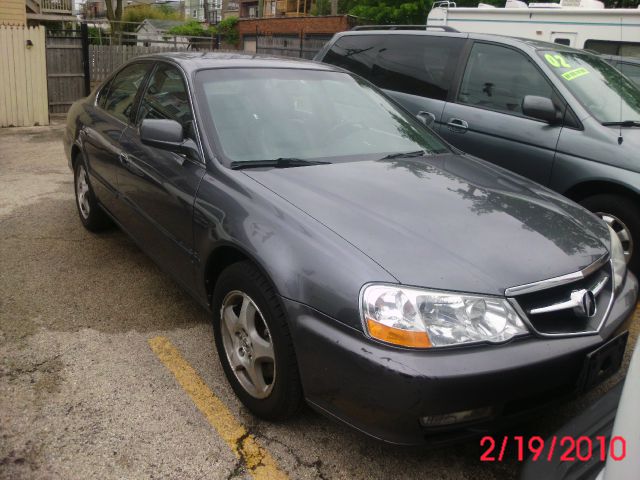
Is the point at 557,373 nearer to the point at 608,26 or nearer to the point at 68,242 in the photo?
the point at 68,242

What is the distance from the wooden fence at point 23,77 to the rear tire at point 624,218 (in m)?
9.84

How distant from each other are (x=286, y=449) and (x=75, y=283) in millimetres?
2305

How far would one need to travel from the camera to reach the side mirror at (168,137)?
3102 millimetres

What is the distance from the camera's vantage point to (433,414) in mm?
2016

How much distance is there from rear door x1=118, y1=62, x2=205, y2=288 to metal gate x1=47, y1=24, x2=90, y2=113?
9306mm

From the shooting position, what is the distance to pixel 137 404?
277cm

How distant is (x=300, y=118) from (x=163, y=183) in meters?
0.86

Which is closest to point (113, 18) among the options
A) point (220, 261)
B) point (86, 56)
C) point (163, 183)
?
point (86, 56)

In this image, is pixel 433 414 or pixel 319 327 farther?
pixel 319 327

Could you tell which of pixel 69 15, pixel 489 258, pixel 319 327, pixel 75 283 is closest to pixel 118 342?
pixel 75 283

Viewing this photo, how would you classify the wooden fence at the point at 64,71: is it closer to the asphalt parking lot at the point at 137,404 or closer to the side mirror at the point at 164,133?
the asphalt parking lot at the point at 137,404

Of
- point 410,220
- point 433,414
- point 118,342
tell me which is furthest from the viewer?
point 118,342

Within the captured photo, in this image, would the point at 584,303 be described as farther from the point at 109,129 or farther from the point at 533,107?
the point at 109,129

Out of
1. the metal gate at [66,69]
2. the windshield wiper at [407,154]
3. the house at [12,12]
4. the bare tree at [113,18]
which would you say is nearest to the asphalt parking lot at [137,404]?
the windshield wiper at [407,154]
